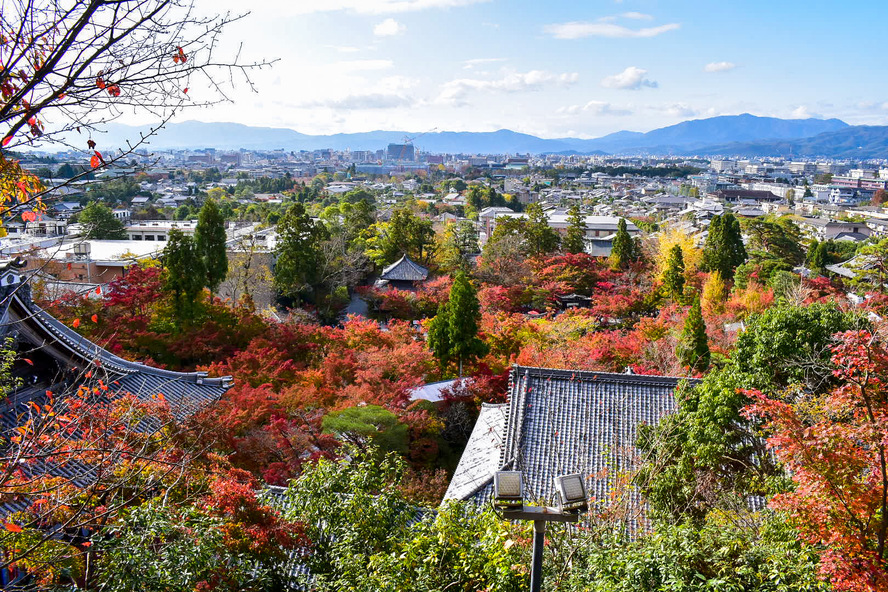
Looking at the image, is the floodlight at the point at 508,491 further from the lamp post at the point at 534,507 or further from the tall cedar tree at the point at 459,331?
the tall cedar tree at the point at 459,331

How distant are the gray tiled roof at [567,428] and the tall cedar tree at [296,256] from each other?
1392 cm

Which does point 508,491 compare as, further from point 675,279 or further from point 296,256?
point 675,279

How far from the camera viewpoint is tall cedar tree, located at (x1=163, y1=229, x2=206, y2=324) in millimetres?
15195

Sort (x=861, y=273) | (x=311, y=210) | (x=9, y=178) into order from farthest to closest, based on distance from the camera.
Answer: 1. (x=311, y=210)
2. (x=861, y=273)
3. (x=9, y=178)

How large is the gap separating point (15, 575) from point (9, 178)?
4.65 m

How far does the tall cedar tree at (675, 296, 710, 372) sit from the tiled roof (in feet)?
43.6

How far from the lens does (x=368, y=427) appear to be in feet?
33.4

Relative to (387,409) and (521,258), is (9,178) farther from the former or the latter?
(521,258)

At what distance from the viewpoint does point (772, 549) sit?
477 cm

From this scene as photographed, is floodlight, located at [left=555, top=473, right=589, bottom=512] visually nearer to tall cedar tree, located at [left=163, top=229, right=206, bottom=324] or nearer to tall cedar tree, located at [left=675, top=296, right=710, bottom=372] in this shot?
tall cedar tree, located at [left=675, top=296, right=710, bottom=372]

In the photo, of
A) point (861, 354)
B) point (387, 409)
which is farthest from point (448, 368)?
point (861, 354)

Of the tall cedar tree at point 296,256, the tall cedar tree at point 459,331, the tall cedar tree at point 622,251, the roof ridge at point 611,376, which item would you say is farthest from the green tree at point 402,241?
the roof ridge at point 611,376

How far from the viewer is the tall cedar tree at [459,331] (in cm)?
1536

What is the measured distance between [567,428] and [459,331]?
5.93m
